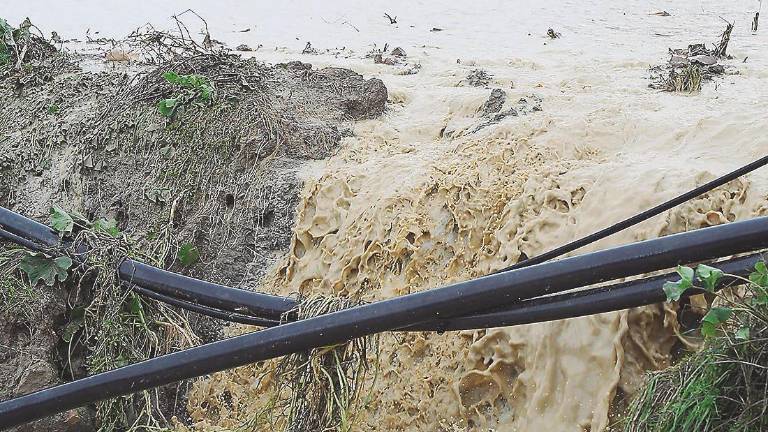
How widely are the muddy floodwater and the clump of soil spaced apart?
9 centimetres

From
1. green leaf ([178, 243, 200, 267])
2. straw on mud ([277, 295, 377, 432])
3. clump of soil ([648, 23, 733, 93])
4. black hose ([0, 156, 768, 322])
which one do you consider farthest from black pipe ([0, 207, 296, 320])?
clump of soil ([648, 23, 733, 93])

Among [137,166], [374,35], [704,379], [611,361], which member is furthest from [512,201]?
[374,35]

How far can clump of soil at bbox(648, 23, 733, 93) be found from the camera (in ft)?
15.5

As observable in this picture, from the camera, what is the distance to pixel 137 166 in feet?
16.3

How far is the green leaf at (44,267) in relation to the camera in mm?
3057

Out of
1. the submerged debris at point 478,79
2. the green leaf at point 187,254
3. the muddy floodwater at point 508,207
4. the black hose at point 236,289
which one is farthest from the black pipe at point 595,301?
the submerged debris at point 478,79

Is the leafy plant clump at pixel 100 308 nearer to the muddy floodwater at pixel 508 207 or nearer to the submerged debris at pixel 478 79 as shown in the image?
the muddy floodwater at pixel 508 207

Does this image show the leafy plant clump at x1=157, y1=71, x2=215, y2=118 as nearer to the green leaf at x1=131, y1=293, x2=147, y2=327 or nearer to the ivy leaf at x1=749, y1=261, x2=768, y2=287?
the green leaf at x1=131, y1=293, x2=147, y2=327

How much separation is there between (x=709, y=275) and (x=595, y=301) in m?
0.25

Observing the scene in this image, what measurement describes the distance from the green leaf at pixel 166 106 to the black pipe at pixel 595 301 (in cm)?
352

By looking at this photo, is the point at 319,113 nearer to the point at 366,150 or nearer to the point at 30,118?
the point at 366,150

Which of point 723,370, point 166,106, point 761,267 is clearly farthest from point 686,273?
point 166,106

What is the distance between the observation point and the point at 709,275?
162 cm

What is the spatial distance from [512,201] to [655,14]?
226 inches
